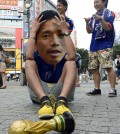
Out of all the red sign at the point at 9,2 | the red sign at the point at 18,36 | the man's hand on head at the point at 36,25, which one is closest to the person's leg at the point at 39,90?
the man's hand on head at the point at 36,25

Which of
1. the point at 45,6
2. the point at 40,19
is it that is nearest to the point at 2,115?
the point at 40,19

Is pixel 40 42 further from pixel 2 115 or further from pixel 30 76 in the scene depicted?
pixel 2 115

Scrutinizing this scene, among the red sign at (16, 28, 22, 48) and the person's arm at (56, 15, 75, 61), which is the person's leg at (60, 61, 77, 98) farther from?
the red sign at (16, 28, 22, 48)

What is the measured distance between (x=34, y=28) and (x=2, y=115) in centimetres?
97

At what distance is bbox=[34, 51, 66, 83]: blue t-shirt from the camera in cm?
348

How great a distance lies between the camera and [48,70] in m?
3.51

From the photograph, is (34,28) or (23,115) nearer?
(23,115)

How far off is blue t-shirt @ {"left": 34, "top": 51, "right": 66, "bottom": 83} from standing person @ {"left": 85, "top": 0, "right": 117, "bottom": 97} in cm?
177

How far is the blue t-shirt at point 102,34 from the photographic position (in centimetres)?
518

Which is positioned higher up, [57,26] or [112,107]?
[57,26]

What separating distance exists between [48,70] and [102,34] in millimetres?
1988

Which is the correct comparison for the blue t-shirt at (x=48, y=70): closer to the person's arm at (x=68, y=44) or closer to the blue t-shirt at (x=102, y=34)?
the person's arm at (x=68, y=44)

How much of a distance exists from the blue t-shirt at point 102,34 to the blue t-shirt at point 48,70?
73.7 inches

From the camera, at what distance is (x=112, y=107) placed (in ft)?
12.3
